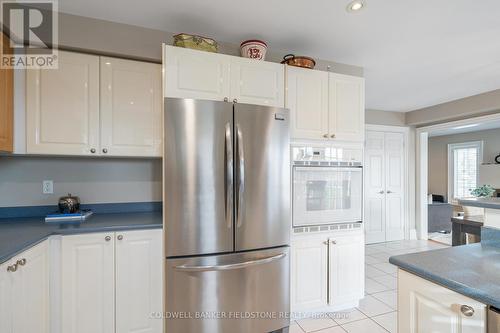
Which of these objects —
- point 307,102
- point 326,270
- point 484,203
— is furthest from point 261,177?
point 484,203

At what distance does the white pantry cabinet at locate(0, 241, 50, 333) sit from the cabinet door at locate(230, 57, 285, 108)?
162cm

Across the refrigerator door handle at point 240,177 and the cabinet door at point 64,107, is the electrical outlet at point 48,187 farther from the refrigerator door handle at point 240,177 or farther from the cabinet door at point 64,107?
the refrigerator door handle at point 240,177

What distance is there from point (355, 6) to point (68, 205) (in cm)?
266

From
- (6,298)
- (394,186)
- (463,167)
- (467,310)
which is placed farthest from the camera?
(463,167)

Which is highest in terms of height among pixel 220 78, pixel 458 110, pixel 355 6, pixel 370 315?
pixel 355 6

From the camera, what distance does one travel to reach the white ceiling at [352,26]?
1737 mm

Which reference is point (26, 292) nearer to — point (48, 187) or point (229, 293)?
point (48, 187)

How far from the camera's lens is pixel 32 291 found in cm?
141

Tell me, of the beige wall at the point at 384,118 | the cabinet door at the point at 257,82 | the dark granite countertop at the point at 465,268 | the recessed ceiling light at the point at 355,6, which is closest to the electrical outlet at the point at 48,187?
the cabinet door at the point at 257,82

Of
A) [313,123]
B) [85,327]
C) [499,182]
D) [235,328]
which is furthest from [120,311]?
[499,182]

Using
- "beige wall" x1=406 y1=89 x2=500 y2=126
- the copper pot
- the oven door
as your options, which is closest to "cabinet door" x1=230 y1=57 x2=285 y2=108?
the copper pot

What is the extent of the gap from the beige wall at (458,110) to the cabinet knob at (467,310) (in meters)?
3.82

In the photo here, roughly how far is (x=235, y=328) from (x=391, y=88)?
3.55 meters

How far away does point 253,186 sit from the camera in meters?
1.83
